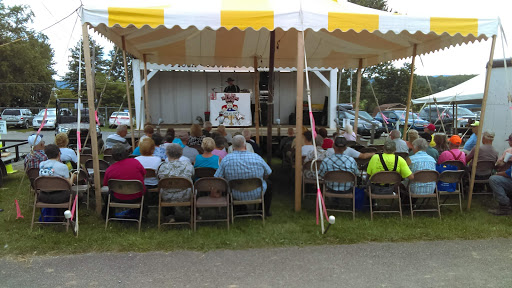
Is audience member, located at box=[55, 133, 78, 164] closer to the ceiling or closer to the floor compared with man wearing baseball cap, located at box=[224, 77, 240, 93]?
closer to the floor

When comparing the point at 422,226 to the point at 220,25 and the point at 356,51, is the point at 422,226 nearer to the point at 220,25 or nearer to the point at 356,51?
the point at 220,25

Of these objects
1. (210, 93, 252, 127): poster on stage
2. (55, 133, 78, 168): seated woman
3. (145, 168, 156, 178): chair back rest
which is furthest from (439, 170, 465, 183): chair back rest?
(210, 93, 252, 127): poster on stage

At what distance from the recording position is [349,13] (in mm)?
4762

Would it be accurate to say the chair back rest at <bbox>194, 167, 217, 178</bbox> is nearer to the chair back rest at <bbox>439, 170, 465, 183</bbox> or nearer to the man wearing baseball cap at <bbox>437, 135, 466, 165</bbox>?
the chair back rest at <bbox>439, 170, 465, 183</bbox>

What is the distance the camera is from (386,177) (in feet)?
15.4

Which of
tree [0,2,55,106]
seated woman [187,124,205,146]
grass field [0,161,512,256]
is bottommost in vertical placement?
grass field [0,161,512,256]

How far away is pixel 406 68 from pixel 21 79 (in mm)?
40611

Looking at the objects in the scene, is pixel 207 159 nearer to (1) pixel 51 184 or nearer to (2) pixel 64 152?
(1) pixel 51 184

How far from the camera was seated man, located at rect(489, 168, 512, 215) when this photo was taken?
507 centimetres

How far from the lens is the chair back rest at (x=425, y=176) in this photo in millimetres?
4754

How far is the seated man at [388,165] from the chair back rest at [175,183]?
249 centimetres

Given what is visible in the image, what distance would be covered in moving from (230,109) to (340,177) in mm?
6107

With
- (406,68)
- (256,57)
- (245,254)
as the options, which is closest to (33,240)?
(245,254)

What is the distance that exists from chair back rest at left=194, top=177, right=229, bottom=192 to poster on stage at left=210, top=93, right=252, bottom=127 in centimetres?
608
